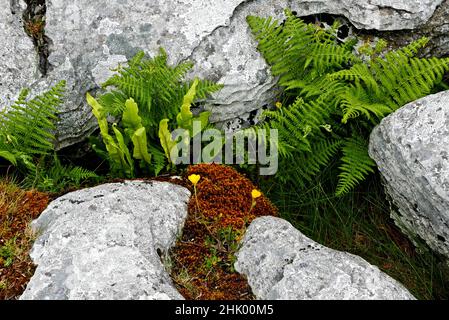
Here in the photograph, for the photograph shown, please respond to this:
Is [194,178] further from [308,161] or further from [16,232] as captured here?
[16,232]

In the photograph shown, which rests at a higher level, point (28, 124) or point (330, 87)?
point (330, 87)

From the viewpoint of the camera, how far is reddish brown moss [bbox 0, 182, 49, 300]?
3.88 metres

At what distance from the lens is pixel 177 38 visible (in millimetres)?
5199

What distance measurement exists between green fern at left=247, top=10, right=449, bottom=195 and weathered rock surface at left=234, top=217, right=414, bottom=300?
1.01m

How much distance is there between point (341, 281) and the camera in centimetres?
369

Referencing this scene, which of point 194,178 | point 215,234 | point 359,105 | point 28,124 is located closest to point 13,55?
point 28,124

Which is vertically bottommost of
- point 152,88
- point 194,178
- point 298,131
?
point 194,178

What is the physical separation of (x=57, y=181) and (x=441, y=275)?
3346mm

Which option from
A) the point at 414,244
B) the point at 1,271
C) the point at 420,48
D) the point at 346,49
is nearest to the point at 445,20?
the point at 420,48

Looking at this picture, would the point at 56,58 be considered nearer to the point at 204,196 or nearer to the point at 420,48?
the point at 204,196

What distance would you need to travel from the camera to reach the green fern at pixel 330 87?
5008mm

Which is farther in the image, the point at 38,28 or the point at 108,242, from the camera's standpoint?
the point at 38,28

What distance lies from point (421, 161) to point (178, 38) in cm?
238

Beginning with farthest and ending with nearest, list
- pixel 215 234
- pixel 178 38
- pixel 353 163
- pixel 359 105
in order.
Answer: pixel 178 38 → pixel 353 163 → pixel 359 105 → pixel 215 234
